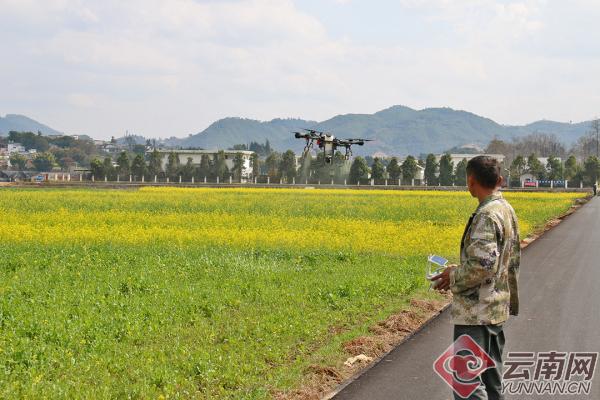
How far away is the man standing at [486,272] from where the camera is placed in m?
5.60

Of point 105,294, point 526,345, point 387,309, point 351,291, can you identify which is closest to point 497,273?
point 526,345

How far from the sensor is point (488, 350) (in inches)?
228

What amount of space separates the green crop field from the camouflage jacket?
9.70 ft

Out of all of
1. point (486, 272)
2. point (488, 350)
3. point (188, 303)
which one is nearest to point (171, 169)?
point (188, 303)

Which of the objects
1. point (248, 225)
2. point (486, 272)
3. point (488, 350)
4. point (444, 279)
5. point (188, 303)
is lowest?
point (248, 225)

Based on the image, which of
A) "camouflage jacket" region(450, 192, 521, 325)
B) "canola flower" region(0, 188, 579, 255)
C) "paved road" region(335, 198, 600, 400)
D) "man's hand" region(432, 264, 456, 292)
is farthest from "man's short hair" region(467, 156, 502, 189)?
"canola flower" region(0, 188, 579, 255)

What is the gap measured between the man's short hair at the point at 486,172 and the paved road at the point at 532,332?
282 cm

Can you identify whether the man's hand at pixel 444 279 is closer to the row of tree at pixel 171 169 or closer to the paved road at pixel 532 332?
the paved road at pixel 532 332

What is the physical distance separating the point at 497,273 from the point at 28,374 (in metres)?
5.63

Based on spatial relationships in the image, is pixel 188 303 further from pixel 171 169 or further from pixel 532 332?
pixel 171 169

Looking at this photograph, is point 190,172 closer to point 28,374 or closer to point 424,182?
point 424,182

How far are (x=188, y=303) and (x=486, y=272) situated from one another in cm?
770

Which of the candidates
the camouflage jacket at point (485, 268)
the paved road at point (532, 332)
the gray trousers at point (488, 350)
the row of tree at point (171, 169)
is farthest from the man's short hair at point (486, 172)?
the row of tree at point (171, 169)

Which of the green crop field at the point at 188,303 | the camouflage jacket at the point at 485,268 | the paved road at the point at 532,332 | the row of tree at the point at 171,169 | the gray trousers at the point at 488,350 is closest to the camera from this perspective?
the camouflage jacket at the point at 485,268
